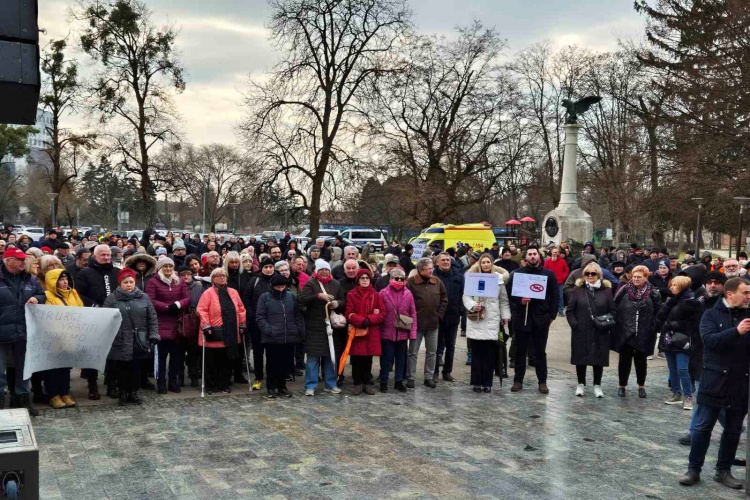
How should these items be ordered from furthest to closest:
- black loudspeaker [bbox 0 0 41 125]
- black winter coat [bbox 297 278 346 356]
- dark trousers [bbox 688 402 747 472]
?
black winter coat [bbox 297 278 346 356] < dark trousers [bbox 688 402 747 472] < black loudspeaker [bbox 0 0 41 125]

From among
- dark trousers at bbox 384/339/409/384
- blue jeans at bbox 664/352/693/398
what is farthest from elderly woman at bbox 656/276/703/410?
dark trousers at bbox 384/339/409/384

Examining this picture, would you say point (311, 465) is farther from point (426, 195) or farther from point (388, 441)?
point (426, 195)

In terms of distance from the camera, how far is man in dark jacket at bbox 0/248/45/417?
795 cm

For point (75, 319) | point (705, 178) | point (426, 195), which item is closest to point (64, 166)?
point (426, 195)

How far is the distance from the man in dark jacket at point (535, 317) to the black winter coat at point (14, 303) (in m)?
6.15

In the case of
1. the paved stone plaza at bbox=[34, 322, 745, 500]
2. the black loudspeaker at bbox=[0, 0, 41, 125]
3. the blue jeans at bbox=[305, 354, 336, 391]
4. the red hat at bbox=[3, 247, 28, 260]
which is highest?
the black loudspeaker at bbox=[0, 0, 41, 125]

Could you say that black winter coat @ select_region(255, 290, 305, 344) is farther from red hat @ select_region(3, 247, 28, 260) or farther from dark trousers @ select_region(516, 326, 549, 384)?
dark trousers @ select_region(516, 326, 549, 384)

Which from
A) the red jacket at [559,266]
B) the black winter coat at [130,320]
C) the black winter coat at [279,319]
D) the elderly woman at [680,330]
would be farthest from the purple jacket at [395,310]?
the red jacket at [559,266]

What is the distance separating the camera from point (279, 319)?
9.20 meters

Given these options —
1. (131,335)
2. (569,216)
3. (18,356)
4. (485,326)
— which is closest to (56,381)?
(18,356)

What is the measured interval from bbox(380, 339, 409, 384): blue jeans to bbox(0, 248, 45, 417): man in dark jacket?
170 inches

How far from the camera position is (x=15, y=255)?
26.0 feet

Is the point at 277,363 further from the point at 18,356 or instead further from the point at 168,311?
the point at 18,356

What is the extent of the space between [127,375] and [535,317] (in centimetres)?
541
